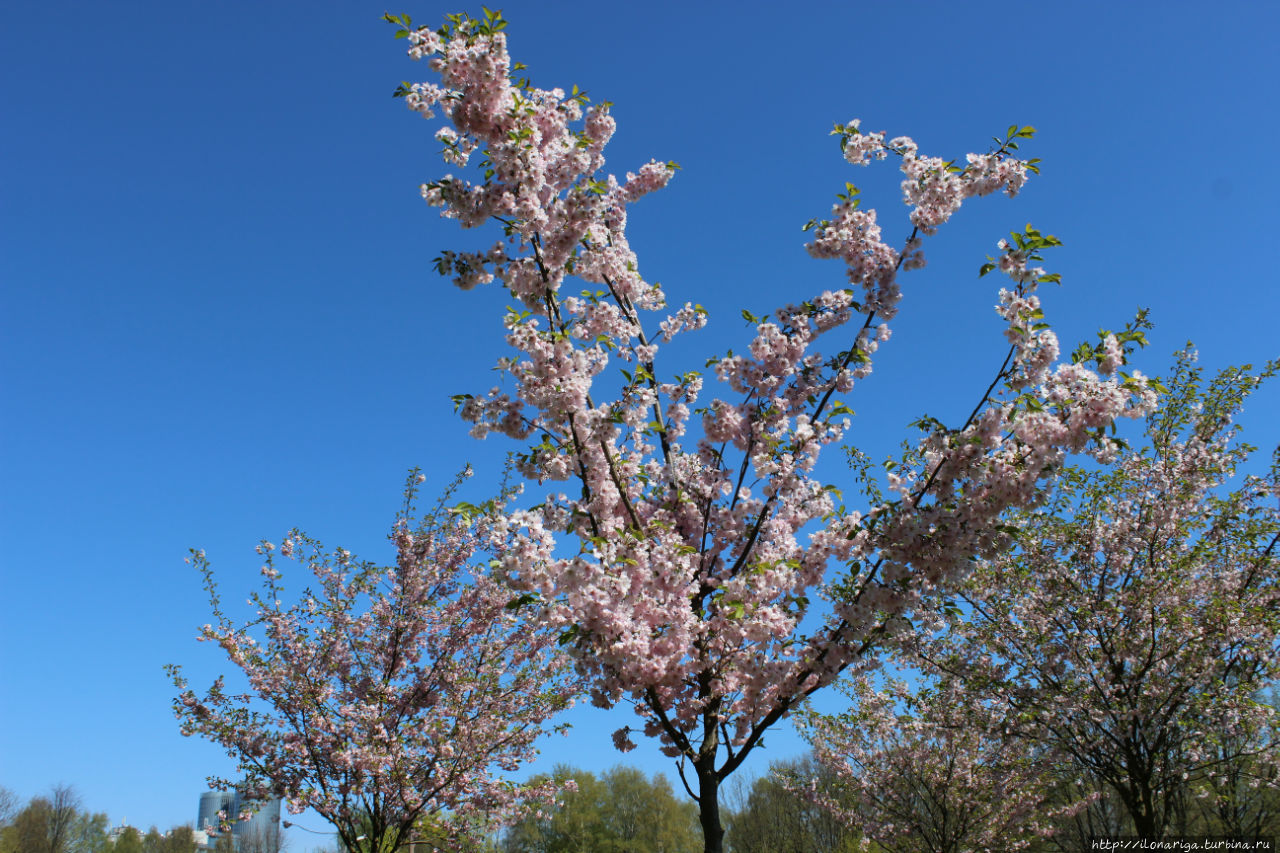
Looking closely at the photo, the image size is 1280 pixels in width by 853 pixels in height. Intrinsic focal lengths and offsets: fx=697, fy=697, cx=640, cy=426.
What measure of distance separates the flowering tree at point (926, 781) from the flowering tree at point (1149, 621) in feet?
8.84

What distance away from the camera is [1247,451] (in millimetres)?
9453

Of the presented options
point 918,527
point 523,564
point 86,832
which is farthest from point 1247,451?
point 86,832

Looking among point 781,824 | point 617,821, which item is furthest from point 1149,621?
point 617,821

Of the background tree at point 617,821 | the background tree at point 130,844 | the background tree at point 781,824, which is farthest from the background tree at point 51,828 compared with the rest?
the background tree at point 781,824

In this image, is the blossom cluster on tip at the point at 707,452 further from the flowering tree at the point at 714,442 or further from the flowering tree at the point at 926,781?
the flowering tree at the point at 926,781

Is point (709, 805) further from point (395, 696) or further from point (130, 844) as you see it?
point (130, 844)

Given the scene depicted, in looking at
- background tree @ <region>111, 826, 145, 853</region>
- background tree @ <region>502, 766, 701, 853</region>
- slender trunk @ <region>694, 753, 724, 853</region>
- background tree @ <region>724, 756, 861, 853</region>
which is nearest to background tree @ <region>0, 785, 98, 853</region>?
background tree @ <region>111, 826, 145, 853</region>

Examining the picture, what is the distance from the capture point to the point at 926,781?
14117 millimetres

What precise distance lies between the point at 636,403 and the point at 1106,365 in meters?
2.92

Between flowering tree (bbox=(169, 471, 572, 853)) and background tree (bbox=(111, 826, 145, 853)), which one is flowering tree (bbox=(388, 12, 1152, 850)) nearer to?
flowering tree (bbox=(169, 471, 572, 853))

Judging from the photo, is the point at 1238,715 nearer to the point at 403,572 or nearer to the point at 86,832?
the point at 403,572

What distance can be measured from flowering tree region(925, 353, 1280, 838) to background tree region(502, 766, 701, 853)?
127ft

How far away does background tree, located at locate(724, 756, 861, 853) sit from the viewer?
2855cm

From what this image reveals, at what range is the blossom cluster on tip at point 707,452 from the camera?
418 centimetres
